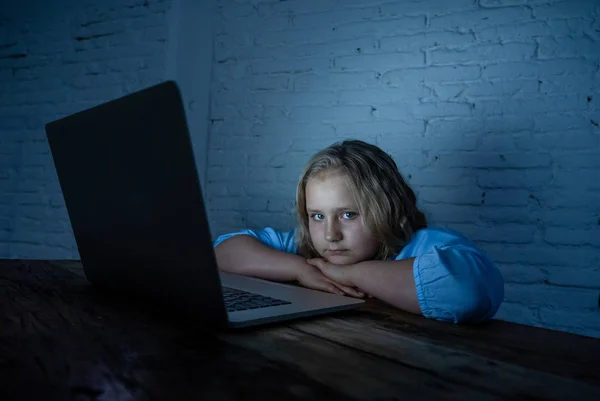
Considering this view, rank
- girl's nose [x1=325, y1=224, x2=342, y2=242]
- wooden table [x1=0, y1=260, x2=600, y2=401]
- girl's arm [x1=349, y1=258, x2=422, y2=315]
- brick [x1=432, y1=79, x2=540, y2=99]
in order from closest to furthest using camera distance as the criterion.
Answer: wooden table [x1=0, y1=260, x2=600, y2=401] → girl's arm [x1=349, y1=258, x2=422, y2=315] → girl's nose [x1=325, y1=224, x2=342, y2=242] → brick [x1=432, y1=79, x2=540, y2=99]

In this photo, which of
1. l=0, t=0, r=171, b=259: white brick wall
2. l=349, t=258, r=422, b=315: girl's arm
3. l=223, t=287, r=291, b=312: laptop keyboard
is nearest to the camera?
l=223, t=287, r=291, b=312: laptop keyboard

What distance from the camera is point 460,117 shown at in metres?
1.75

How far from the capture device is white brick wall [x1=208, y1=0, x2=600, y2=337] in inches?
63.2

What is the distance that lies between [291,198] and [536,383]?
1629 millimetres

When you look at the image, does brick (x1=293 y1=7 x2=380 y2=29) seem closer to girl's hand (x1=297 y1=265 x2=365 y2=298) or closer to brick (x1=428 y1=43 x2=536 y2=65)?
brick (x1=428 y1=43 x2=536 y2=65)

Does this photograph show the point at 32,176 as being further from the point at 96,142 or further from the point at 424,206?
the point at 96,142

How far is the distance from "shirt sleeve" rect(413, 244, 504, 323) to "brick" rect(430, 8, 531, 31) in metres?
1.17

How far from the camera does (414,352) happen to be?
0.53m

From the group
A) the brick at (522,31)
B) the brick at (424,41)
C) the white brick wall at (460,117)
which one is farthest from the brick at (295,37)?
the brick at (522,31)

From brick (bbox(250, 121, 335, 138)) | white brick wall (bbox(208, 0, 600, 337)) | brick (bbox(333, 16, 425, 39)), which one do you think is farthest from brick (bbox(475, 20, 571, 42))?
brick (bbox(250, 121, 335, 138))

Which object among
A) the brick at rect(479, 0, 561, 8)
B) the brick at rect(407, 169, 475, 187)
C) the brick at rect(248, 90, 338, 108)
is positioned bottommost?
the brick at rect(407, 169, 475, 187)

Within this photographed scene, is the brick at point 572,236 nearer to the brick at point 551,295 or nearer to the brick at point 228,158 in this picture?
the brick at point 551,295

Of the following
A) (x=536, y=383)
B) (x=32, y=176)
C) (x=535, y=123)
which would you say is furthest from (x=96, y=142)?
(x=32, y=176)

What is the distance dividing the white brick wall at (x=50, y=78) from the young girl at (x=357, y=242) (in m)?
1.32
